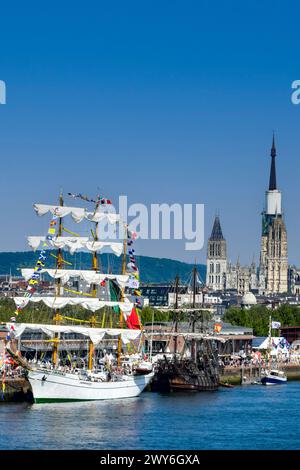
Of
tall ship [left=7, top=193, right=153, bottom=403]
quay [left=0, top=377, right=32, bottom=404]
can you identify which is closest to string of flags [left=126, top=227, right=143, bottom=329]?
tall ship [left=7, top=193, right=153, bottom=403]

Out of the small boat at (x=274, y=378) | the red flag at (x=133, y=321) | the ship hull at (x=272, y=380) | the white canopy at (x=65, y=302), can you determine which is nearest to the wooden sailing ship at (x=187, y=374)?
the red flag at (x=133, y=321)

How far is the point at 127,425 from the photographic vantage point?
5572cm

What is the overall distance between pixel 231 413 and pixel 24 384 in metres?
10.5

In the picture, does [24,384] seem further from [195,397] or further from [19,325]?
[195,397]

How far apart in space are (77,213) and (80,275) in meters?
3.14

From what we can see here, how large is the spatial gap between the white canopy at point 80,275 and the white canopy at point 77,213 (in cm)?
266

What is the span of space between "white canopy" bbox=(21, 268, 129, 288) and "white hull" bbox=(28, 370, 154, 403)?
17.8ft

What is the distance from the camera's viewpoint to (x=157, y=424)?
5647 cm

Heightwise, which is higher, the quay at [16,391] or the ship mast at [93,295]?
the ship mast at [93,295]

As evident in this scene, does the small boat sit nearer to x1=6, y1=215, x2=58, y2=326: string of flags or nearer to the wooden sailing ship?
the wooden sailing ship

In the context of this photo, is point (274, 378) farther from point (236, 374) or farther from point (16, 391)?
Answer: point (16, 391)

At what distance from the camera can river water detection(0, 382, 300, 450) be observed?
1992 inches

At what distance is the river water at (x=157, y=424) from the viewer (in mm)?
50594

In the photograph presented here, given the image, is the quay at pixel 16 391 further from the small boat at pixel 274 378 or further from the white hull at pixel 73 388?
the small boat at pixel 274 378
